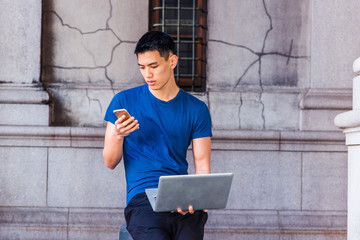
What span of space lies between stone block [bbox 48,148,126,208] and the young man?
2129mm

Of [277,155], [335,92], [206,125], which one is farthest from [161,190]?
[335,92]

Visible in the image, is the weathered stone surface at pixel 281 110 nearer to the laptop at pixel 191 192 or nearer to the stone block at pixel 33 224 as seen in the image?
the stone block at pixel 33 224

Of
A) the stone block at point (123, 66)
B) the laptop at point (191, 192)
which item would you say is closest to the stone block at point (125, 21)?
the stone block at point (123, 66)

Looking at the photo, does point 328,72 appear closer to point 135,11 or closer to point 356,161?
point 356,161

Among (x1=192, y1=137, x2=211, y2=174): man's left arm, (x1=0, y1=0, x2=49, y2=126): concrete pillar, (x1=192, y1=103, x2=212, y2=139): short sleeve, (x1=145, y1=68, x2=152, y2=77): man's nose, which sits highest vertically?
(x1=0, y1=0, x2=49, y2=126): concrete pillar

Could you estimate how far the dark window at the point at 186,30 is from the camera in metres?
5.48

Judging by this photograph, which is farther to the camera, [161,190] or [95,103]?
[95,103]

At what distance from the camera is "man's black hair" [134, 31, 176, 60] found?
3.01m

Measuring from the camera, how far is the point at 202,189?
8.64 feet

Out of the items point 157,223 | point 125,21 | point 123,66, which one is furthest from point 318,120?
point 157,223

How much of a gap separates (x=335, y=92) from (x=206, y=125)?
2.51m

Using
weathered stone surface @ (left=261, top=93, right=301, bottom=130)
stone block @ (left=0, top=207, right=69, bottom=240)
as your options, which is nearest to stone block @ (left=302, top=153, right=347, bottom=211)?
weathered stone surface @ (left=261, top=93, right=301, bottom=130)

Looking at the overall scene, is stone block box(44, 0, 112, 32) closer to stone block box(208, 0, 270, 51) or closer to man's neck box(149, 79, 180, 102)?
stone block box(208, 0, 270, 51)

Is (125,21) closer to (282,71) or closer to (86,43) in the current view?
(86,43)
